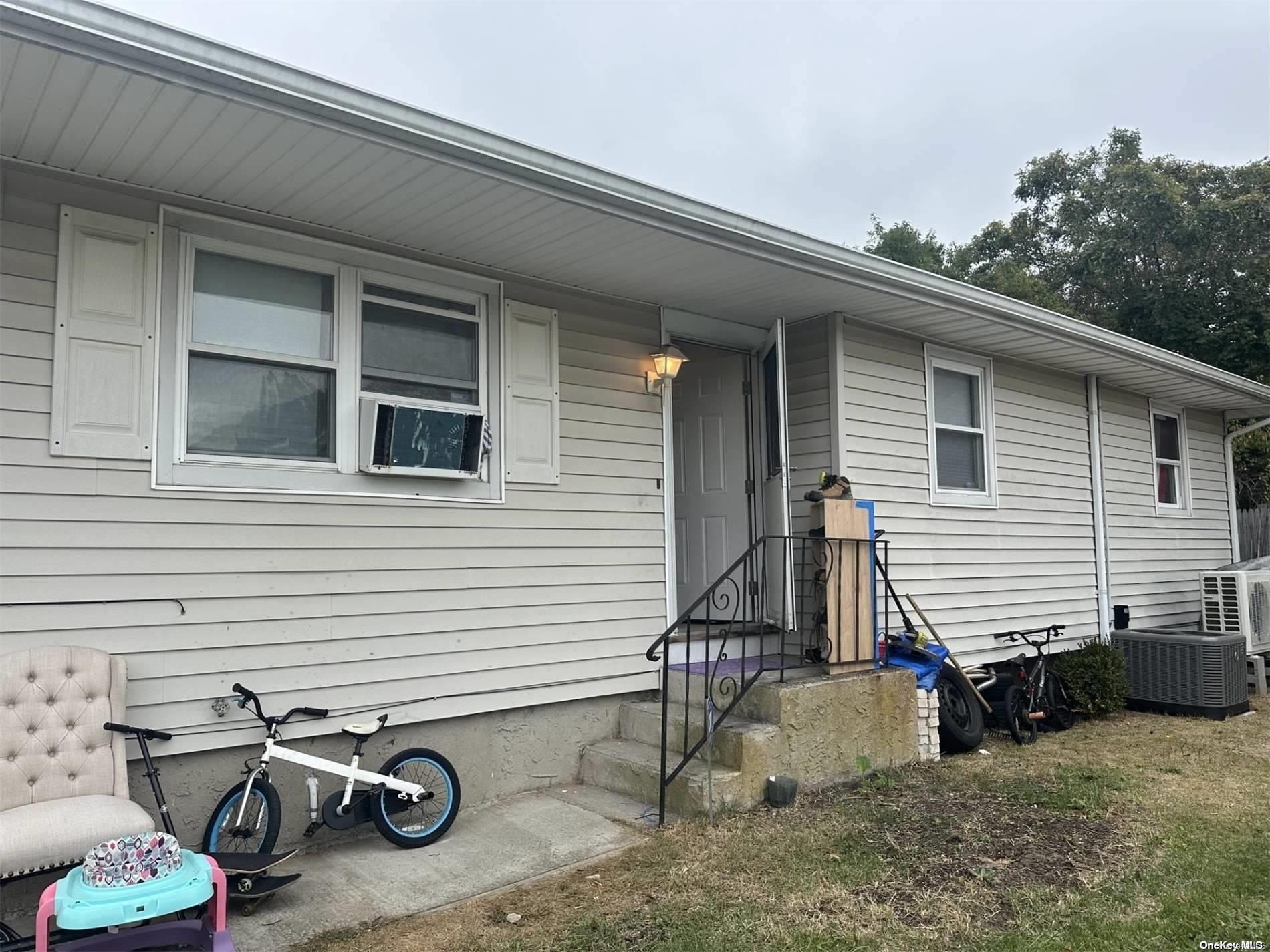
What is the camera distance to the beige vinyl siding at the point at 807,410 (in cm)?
602

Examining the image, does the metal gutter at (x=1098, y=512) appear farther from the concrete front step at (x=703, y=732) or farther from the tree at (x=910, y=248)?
the tree at (x=910, y=248)

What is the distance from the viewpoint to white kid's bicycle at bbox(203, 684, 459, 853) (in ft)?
12.0

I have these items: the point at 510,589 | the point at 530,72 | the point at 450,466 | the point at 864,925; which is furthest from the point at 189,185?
the point at 530,72

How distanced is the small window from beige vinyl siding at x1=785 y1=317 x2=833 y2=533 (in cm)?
499

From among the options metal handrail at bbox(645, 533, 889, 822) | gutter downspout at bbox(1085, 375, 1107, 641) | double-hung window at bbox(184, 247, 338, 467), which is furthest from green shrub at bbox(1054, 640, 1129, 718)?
double-hung window at bbox(184, 247, 338, 467)

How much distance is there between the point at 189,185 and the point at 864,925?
13.2ft

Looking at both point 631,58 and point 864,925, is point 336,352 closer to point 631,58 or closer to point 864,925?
point 864,925

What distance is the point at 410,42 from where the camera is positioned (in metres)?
28.9

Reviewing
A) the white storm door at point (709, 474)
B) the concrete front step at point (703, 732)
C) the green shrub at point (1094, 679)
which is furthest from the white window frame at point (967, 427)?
the concrete front step at point (703, 732)

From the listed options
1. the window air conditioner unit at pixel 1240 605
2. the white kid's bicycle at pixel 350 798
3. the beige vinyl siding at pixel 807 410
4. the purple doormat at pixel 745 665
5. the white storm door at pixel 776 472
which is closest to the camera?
the white kid's bicycle at pixel 350 798

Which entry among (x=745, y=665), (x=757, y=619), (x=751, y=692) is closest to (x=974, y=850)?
(x=751, y=692)

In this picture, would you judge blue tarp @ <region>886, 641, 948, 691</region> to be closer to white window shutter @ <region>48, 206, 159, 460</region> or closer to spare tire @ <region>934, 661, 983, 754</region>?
spare tire @ <region>934, 661, 983, 754</region>

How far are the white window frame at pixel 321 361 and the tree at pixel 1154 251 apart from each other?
1363 cm

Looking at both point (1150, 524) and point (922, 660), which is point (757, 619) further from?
point (1150, 524)
